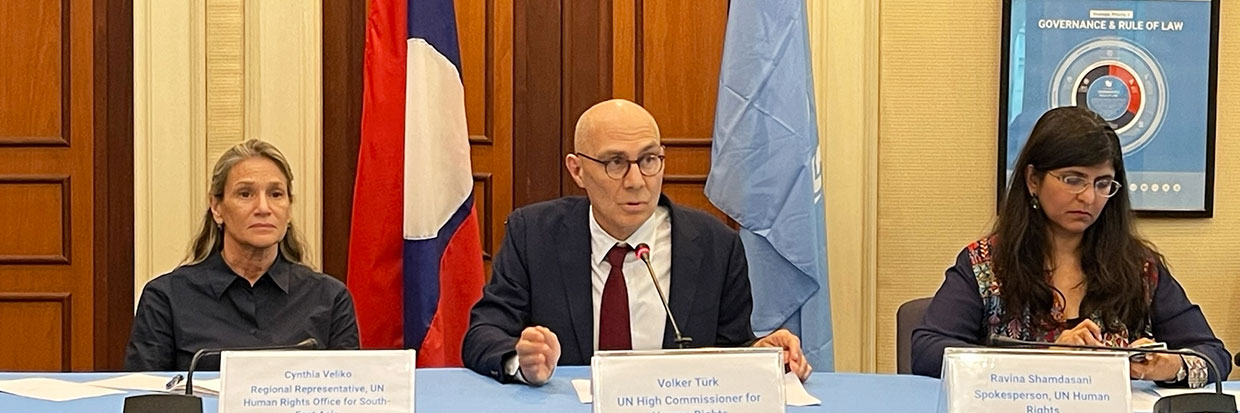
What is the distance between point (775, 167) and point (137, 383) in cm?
191

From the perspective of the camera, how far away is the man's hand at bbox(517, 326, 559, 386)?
2145 millimetres

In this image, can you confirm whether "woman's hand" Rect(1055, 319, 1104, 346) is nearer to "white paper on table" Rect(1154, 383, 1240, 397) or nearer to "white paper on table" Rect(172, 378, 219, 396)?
"white paper on table" Rect(1154, 383, 1240, 397)

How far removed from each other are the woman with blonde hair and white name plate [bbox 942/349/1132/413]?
1.51m

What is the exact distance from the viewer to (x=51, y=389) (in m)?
2.16

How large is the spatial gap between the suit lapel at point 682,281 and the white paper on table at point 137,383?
3.03 feet

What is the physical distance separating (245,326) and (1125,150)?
266 cm

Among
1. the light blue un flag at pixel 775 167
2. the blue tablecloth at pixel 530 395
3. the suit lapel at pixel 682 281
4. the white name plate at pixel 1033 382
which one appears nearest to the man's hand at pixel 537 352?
the blue tablecloth at pixel 530 395

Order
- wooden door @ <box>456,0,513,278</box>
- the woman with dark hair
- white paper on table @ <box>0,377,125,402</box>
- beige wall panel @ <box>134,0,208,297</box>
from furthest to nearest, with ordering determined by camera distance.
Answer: wooden door @ <box>456,0,513,278</box>
beige wall panel @ <box>134,0,208,297</box>
the woman with dark hair
white paper on table @ <box>0,377,125,402</box>

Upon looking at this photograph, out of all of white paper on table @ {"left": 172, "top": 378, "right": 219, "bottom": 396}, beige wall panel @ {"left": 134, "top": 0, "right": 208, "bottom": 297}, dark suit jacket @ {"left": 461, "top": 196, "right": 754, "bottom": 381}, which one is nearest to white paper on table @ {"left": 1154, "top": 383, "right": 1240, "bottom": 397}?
dark suit jacket @ {"left": 461, "top": 196, "right": 754, "bottom": 381}

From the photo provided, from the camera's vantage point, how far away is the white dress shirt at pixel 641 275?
256 cm

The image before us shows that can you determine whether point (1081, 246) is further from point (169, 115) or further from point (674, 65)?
point (169, 115)

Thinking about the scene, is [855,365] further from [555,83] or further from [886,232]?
[555,83]

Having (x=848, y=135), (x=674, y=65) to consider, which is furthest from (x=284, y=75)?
(x=848, y=135)

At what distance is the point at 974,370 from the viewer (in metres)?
1.70
